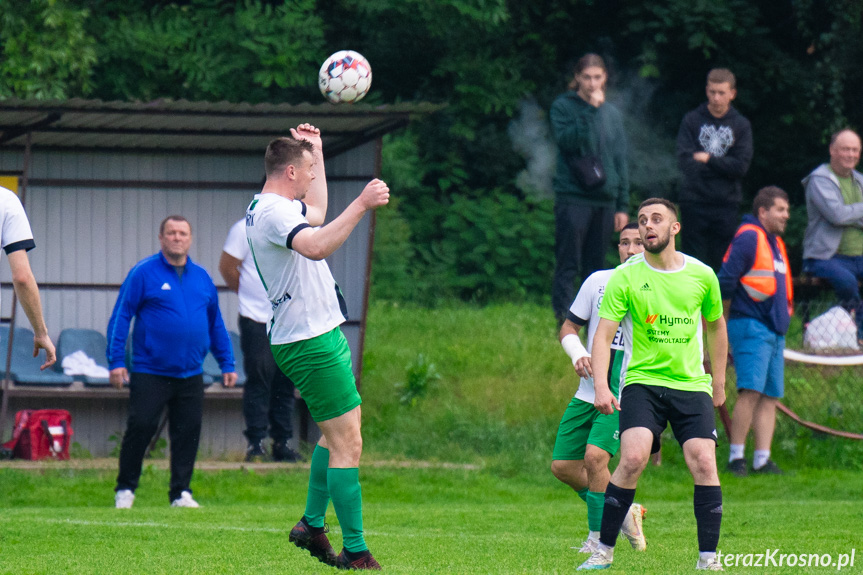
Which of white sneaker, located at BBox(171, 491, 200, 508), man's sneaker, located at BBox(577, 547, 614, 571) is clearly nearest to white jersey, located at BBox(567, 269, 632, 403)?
man's sneaker, located at BBox(577, 547, 614, 571)

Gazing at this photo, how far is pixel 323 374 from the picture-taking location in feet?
19.7

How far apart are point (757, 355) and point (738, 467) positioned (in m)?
1.04

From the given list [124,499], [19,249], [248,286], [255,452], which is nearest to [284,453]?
[255,452]

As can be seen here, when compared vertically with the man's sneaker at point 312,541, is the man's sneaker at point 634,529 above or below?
below

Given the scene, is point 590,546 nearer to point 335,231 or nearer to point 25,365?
point 335,231

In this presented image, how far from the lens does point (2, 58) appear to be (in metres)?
16.3

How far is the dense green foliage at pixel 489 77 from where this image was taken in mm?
18219

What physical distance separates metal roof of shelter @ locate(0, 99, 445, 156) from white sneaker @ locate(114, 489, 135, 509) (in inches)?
136

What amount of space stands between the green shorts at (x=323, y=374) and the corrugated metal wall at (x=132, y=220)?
6.55 meters

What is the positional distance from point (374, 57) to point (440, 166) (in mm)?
2120

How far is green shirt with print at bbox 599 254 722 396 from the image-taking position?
6262mm

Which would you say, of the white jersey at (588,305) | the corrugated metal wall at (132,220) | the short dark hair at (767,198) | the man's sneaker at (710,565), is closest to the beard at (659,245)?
the white jersey at (588,305)

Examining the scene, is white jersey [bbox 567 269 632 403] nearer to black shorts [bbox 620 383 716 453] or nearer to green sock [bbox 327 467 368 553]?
black shorts [bbox 620 383 716 453]

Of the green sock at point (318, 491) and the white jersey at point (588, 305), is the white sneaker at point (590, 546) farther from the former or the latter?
the green sock at point (318, 491)
